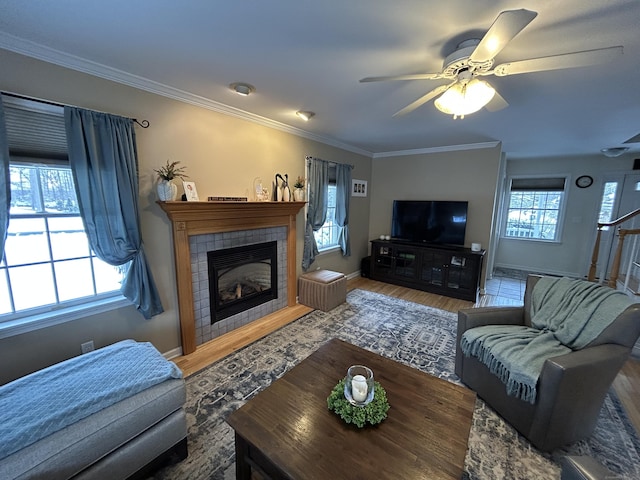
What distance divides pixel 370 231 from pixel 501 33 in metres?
4.40

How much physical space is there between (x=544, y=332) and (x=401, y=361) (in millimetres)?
1152

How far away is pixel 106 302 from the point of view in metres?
2.06

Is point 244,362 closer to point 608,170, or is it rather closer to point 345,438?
point 345,438

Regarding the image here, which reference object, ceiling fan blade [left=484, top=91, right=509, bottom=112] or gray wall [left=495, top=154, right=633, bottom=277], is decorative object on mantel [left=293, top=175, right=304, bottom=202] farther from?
gray wall [left=495, top=154, right=633, bottom=277]

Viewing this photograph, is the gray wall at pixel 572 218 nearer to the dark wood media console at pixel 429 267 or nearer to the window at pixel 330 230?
the dark wood media console at pixel 429 267

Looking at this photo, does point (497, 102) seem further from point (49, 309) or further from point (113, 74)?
point (49, 309)

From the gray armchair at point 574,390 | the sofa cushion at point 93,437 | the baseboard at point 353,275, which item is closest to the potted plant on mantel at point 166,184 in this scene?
the sofa cushion at point 93,437

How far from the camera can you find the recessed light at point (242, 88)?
2113 millimetres

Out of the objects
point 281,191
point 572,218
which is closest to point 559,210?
point 572,218

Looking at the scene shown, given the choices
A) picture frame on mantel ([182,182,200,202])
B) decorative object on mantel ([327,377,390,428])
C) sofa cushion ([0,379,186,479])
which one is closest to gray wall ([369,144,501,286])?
picture frame on mantel ([182,182,200,202])

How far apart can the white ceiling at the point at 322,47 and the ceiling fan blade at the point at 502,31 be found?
210mm

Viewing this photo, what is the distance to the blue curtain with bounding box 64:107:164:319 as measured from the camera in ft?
5.88

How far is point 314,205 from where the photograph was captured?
12.4ft

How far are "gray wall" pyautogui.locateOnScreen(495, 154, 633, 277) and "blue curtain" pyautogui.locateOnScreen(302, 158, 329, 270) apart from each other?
14.5 ft
